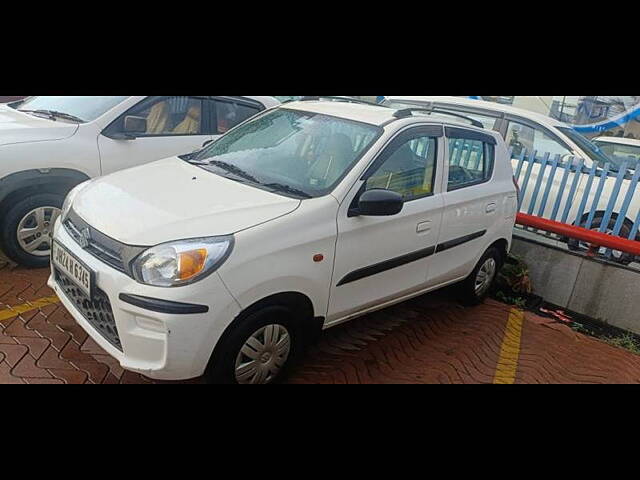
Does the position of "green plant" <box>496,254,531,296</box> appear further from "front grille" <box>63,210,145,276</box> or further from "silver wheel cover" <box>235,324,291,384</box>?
"front grille" <box>63,210,145,276</box>

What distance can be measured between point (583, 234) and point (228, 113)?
392 centimetres

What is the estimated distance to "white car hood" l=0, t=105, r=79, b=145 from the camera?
12.6 feet

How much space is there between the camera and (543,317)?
15.5ft

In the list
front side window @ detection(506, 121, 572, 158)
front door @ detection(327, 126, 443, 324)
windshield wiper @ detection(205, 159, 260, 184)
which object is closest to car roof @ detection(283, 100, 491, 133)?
front door @ detection(327, 126, 443, 324)

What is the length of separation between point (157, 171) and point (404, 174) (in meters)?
1.74

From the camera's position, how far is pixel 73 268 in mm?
2674

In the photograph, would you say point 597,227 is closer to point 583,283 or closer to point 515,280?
point 583,283

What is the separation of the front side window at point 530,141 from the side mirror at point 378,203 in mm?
3897

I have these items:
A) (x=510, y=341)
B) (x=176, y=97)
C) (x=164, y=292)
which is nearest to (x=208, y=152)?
(x=176, y=97)

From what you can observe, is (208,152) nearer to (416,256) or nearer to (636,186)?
(416,256)

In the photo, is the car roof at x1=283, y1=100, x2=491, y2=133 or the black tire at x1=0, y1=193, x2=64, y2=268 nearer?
the car roof at x1=283, y1=100, x2=491, y2=133

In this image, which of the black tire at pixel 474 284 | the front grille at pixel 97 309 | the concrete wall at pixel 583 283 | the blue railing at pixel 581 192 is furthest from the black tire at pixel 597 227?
the front grille at pixel 97 309

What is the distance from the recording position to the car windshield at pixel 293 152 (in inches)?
121

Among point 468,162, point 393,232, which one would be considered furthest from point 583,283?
point 393,232
